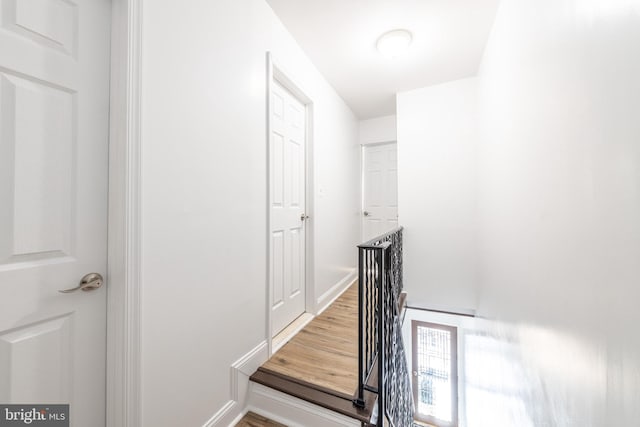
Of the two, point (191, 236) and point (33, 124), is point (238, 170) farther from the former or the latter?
point (33, 124)

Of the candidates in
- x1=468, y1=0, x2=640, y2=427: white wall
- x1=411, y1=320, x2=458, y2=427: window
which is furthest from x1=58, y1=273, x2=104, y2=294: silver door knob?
x1=411, y1=320, x2=458, y2=427: window

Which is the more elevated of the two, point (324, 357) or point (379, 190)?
Answer: point (379, 190)

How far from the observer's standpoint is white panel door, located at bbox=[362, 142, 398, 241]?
387cm

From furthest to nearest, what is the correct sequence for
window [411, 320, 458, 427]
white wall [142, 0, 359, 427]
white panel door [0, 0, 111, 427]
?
window [411, 320, 458, 427] → white wall [142, 0, 359, 427] → white panel door [0, 0, 111, 427]

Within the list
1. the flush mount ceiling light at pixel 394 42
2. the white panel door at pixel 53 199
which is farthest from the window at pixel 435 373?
the white panel door at pixel 53 199

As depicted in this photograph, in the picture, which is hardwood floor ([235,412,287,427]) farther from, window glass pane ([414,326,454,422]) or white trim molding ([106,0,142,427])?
window glass pane ([414,326,454,422])

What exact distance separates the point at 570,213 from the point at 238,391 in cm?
189

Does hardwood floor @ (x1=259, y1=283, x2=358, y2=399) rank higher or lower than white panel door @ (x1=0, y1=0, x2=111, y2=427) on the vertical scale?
lower

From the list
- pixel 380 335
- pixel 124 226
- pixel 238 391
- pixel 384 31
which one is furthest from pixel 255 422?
pixel 384 31

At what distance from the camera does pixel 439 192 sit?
3.00 meters

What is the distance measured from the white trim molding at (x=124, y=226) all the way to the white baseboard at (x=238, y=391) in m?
0.52

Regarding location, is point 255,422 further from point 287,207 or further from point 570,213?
point 570,213

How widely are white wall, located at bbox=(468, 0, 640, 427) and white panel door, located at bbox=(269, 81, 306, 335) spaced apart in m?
1.63

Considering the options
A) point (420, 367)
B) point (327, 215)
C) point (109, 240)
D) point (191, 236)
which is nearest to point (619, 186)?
point (191, 236)
